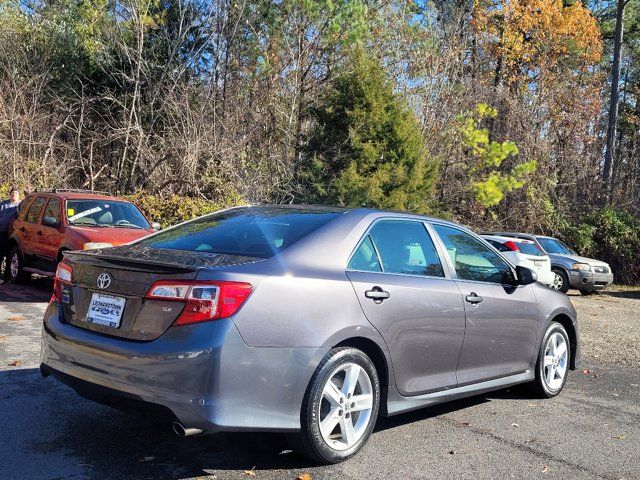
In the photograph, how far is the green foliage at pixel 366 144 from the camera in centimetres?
1677

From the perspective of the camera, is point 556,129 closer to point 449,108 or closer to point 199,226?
point 449,108

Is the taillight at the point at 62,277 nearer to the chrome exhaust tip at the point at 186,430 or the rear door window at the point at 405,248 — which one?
the chrome exhaust tip at the point at 186,430

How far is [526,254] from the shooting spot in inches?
621

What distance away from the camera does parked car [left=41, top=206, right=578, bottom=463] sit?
3.59 meters

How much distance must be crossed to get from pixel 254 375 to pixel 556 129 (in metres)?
28.8

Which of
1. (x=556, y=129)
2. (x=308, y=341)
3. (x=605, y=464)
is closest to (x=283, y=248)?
(x=308, y=341)

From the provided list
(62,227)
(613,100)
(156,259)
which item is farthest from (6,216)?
(613,100)

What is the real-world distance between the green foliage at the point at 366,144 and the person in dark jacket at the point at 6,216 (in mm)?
7124

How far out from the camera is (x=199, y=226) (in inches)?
195

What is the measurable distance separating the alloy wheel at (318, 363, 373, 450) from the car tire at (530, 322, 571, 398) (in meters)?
2.37

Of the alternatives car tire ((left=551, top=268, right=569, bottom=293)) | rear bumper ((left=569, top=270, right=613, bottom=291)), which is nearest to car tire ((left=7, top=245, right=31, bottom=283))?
car tire ((left=551, top=268, right=569, bottom=293))

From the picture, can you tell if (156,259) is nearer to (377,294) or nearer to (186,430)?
(186,430)

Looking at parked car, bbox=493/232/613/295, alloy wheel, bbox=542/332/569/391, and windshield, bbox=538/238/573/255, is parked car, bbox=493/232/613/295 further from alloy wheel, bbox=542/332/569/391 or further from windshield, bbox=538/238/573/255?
alloy wheel, bbox=542/332/569/391

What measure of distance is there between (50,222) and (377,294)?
8161 mm
